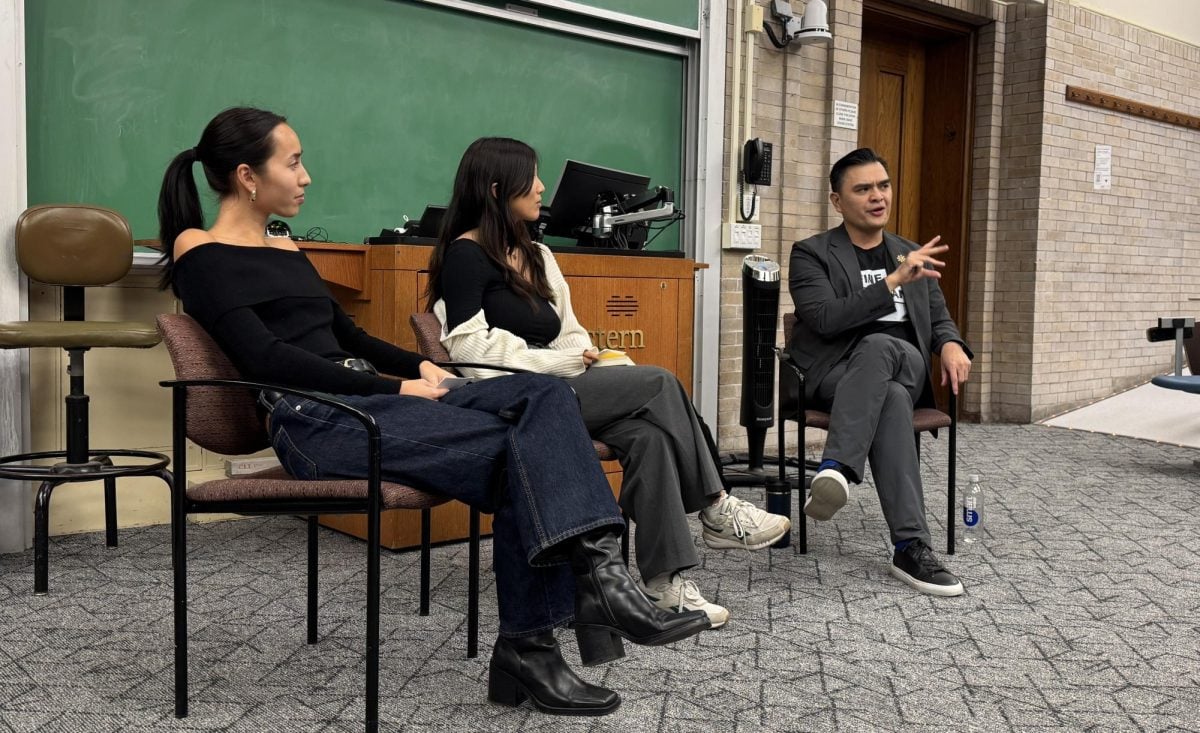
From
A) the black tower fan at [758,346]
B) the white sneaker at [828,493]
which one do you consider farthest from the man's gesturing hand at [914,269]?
the white sneaker at [828,493]

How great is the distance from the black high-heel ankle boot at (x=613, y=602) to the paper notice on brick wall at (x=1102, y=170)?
6.48 m

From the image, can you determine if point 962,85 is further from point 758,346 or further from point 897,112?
point 758,346

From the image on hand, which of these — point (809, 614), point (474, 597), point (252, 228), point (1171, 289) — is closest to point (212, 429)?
point (252, 228)

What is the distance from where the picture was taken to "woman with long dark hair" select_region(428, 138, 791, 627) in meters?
2.56

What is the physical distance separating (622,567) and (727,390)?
356cm

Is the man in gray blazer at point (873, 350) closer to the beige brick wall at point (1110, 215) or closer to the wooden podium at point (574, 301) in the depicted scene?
the wooden podium at point (574, 301)

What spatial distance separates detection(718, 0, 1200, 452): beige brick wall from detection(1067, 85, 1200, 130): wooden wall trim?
0.05 meters

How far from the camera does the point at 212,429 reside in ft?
7.36

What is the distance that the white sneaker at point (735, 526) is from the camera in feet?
9.29

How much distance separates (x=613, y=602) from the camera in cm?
197

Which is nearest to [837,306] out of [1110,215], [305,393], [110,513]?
[305,393]

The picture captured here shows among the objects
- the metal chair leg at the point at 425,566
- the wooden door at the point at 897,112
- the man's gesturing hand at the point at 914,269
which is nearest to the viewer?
the metal chair leg at the point at 425,566

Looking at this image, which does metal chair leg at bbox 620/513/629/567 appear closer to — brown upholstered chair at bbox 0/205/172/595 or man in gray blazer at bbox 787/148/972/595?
man in gray blazer at bbox 787/148/972/595

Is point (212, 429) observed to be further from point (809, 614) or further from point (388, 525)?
point (809, 614)
